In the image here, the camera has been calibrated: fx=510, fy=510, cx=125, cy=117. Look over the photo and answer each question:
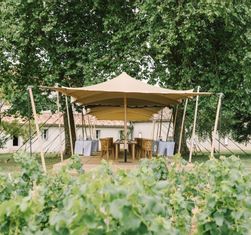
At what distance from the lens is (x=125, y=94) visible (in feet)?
45.4

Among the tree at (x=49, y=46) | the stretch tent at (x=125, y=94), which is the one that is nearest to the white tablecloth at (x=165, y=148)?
the stretch tent at (x=125, y=94)

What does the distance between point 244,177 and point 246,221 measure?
0.63 meters

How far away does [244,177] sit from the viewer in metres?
4.79

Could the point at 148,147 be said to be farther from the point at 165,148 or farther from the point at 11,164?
the point at 11,164

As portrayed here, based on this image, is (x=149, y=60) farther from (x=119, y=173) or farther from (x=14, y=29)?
(x=119, y=173)

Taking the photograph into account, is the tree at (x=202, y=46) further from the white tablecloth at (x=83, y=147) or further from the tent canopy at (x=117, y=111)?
the white tablecloth at (x=83, y=147)

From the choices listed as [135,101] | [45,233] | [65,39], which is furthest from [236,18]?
[45,233]

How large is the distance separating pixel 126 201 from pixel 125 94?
36.2ft

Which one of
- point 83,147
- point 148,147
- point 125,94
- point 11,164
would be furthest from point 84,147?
point 11,164

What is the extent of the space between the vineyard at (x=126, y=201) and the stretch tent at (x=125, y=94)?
6455mm

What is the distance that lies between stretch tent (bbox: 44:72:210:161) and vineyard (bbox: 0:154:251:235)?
21.2ft

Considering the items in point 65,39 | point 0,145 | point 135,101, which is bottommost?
point 0,145

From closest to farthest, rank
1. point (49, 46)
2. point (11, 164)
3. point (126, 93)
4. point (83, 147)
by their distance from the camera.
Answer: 1. point (126, 93)
2. point (83, 147)
3. point (11, 164)
4. point (49, 46)

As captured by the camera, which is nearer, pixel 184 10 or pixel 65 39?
pixel 184 10
